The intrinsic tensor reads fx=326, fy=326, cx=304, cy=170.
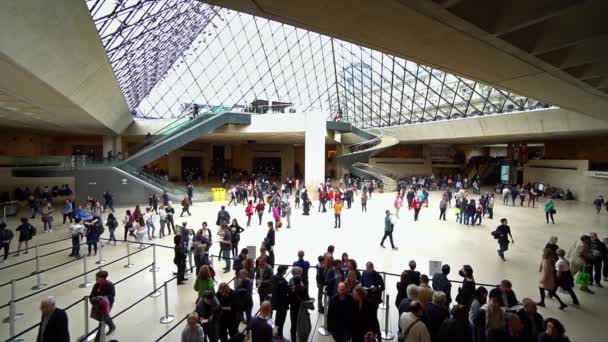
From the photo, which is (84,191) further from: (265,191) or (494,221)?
(494,221)

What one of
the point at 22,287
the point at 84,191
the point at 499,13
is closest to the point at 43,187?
the point at 84,191

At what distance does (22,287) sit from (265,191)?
15551mm

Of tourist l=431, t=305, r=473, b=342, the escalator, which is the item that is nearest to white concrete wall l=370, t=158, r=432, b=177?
the escalator

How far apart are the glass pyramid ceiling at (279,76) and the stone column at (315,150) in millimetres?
3099

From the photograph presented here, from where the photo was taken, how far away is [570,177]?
24.7m

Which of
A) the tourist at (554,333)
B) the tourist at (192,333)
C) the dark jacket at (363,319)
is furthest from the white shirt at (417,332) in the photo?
the tourist at (192,333)

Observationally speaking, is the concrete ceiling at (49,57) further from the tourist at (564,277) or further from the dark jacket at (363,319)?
the tourist at (564,277)

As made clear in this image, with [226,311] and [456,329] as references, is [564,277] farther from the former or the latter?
[226,311]

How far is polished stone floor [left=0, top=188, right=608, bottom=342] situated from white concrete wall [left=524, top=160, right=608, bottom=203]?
6.43 m

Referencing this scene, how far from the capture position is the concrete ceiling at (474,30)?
4254 millimetres

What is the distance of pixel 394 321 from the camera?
5836 mm

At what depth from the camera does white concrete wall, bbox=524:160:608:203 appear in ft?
73.0

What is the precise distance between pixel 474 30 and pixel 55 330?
697 cm

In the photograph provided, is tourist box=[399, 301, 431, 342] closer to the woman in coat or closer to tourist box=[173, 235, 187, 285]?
the woman in coat
